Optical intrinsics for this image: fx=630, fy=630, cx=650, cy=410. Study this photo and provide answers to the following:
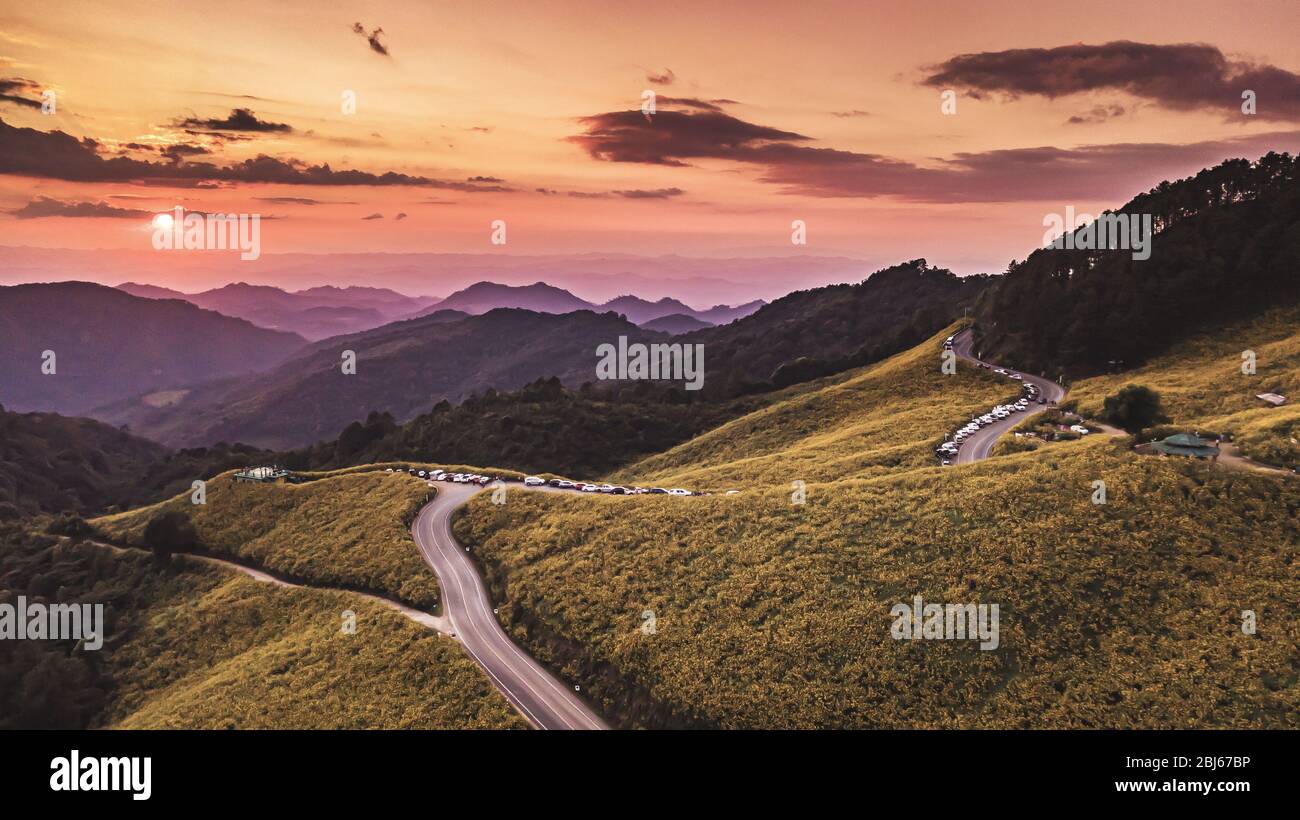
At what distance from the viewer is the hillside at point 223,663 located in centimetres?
4294

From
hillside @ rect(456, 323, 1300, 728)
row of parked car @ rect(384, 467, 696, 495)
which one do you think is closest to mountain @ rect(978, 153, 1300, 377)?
hillside @ rect(456, 323, 1300, 728)

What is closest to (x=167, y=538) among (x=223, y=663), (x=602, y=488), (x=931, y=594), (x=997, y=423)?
(x=223, y=663)

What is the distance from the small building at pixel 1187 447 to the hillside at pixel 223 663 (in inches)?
2166

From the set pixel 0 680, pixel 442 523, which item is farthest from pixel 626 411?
pixel 0 680

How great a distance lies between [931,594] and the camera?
42.6 m

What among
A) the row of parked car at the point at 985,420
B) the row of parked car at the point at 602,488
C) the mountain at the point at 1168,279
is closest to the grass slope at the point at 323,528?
the row of parked car at the point at 602,488

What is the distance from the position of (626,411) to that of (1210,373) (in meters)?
113

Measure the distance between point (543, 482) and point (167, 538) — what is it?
46.6m

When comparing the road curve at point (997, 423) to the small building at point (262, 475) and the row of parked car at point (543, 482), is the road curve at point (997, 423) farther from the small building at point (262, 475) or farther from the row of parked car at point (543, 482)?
the small building at point (262, 475)

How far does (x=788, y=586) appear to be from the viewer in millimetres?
45906

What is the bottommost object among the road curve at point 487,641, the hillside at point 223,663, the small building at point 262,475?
the hillside at point 223,663

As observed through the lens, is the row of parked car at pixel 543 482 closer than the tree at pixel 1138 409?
No

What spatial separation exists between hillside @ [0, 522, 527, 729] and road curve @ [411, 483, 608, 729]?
4.57 feet
